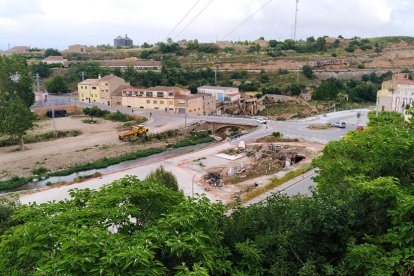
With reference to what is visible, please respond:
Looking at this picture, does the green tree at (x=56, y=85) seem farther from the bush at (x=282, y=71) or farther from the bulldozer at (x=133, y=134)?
the bush at (x=282, y=71)

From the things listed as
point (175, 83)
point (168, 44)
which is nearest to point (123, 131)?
point (175, 83)

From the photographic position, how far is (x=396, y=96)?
125 ft

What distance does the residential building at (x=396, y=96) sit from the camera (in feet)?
120

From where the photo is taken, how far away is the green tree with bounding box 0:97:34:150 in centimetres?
3531

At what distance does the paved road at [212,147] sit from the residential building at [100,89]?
110 inches

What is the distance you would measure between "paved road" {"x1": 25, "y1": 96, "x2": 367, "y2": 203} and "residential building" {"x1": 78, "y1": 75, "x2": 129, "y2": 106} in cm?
280

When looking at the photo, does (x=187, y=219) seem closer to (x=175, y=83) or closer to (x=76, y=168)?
(x=76, y=168)

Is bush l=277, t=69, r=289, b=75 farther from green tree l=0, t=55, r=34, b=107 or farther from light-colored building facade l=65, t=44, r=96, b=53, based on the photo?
light-colored building facade l=65, t=44, r=96, b=53

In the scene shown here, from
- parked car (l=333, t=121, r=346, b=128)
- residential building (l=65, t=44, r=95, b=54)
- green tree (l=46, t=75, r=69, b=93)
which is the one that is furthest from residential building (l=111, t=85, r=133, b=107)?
residential building (l=65, t=44, r=95, b=54)

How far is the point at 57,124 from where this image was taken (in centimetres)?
4978

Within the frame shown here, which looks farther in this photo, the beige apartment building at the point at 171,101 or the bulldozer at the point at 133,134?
the beige apartment building at the point at 171,101

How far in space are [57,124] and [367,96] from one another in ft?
178

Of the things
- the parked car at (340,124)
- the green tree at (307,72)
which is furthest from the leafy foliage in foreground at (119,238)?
Answer: the green tree at (307,72)

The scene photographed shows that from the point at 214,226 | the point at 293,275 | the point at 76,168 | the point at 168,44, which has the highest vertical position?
the point at 168,44
